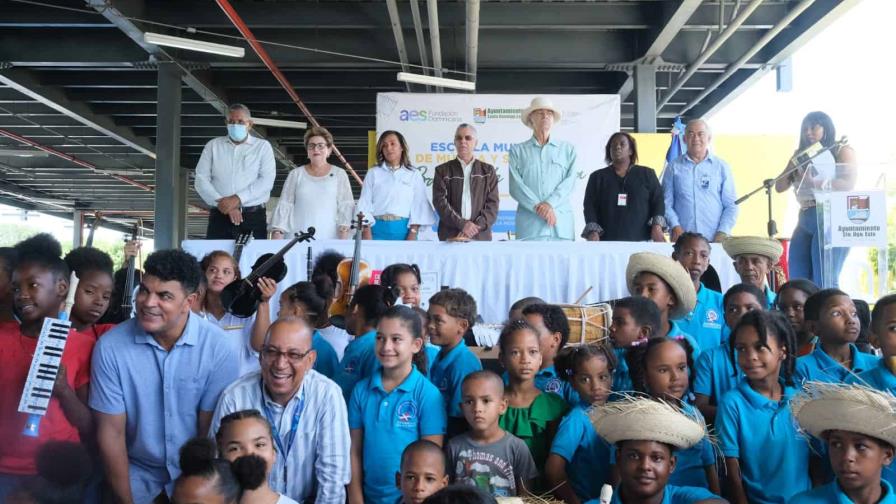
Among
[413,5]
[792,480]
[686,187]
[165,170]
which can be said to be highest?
[413,5]

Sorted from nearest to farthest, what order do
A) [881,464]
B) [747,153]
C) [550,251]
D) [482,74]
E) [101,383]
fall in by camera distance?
1. [881,464]
2. [101,383]
3. [550,251]
4. [747,153]
5. [482,74]

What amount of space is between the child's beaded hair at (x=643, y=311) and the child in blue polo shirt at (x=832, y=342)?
0.70 m

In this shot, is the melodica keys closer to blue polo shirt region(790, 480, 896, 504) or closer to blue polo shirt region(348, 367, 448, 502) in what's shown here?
blue polo shirt region(348, 367, 448, 502)

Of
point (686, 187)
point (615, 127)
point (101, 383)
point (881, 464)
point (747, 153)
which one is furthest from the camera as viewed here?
point (747, 153)

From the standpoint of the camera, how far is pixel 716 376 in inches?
152

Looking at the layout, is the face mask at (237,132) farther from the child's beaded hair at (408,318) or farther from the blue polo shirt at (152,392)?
the blue polo shirt at (152,392)

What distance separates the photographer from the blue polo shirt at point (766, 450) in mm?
3338

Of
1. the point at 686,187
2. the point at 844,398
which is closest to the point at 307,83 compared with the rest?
the point at 686,187

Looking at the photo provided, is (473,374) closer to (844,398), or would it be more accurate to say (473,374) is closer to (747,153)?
(844,398)

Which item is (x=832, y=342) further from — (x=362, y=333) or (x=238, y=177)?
(x=238, y=177)

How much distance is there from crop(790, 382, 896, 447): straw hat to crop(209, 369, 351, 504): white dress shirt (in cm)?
180

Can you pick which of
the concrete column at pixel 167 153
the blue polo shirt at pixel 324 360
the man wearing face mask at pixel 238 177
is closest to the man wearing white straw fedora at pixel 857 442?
the blue polo shirt at pixel 324 360

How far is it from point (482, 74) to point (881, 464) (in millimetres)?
12273

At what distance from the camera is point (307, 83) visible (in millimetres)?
14344
